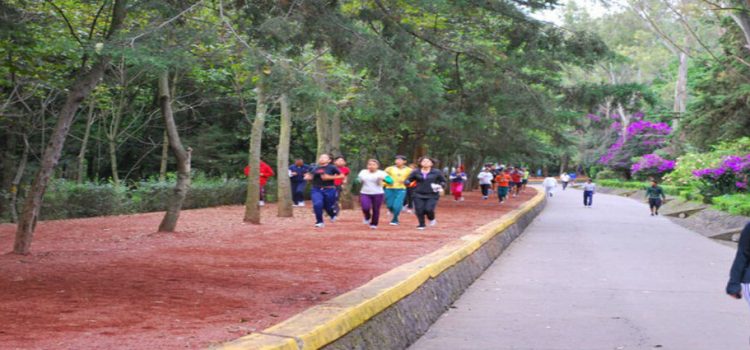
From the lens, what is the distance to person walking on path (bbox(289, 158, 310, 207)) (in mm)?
26234

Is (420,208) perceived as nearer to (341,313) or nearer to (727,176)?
(341,313)

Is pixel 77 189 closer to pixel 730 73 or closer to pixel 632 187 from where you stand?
pixel 730 73

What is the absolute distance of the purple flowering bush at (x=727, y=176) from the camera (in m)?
27.9

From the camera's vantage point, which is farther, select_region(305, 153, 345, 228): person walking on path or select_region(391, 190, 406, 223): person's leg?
select_region(391, 190, 406, 223): person's leg

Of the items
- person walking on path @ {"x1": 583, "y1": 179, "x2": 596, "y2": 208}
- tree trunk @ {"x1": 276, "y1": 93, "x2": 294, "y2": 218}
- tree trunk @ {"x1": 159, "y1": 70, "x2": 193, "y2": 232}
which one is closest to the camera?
tree trunk @ {"x1": 159, "y1": 70, "x2": 193, "y2": 232}

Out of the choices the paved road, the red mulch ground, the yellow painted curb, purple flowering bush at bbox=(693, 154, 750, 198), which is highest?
purple flowering bush at bbox=(693, 154, 750, 198)

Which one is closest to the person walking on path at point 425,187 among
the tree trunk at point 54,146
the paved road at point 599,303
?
the paved road at point 599,303

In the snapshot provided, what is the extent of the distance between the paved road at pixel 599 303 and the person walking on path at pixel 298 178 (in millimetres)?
10181

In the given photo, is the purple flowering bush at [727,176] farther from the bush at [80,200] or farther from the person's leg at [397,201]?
the bush at [80,200]

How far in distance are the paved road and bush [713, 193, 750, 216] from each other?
435cm

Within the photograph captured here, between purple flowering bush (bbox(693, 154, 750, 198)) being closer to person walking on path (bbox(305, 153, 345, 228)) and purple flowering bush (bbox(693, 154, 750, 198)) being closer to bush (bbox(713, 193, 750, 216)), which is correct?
bush (bbox(713, 193, 750, 216))

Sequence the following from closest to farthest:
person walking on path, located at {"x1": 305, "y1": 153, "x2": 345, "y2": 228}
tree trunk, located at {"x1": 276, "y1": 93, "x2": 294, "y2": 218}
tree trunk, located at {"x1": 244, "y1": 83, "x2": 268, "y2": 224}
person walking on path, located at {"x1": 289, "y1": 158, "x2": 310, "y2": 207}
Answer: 1. person walking on path, located at {"x1": 305, "y1": 153, "x2": 345, "y2": 228}
2. tree trunk, located at {"x1": 244, "y1": 83, "x2": 268, "y2": 224}
3. tree trunk, located at {"x1": 276, "y1": 93, "x2": 294, "y2": 218}
4. person walking on path, located at {"x1": 289, "y1": 158, "x2": 310, "y2": 207}

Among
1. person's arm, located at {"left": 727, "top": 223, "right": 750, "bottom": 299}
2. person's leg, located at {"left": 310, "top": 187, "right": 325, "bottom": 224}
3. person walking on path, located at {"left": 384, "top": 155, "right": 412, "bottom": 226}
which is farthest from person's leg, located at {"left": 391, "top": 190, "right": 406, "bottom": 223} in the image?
person's arm, located at {"left": 727, "top": 223, "right": 750, "bottom": 299}

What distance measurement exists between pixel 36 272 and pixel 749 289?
713 cm
